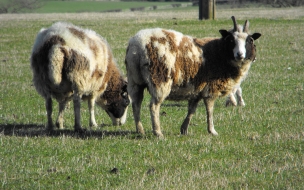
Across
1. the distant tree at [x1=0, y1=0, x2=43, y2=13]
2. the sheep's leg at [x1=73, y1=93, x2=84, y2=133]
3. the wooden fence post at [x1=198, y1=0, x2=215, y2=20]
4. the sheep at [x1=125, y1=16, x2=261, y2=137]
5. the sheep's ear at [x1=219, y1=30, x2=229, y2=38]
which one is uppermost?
the sheep's ear at [x1=219, y1=30, x2=229, y2=38]

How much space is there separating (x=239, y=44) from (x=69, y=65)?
2.95 metres

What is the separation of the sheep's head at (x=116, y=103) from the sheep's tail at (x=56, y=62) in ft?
6.28

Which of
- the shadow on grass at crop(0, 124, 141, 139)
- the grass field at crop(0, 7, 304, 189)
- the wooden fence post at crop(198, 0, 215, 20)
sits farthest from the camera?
the wooden fence post at crop(198, 0, 215, 20)

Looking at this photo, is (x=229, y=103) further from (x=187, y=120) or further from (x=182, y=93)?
(x=182, y=93)

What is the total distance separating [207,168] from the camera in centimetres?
724

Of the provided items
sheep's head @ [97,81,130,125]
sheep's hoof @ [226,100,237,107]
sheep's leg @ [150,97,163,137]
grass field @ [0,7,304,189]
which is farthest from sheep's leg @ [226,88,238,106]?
sheep's leg @ [150,97,163,137]

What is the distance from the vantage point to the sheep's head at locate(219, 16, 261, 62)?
9062mm

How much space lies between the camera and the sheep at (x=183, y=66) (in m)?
8.78

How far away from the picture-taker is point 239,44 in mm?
9102

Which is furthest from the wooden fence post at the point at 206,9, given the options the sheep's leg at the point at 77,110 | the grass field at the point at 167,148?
the sheep's leg at the point at 77,110

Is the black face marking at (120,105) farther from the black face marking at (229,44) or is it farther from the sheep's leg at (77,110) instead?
the black face marking at (229,44)

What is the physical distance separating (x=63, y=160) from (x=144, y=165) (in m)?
1.20

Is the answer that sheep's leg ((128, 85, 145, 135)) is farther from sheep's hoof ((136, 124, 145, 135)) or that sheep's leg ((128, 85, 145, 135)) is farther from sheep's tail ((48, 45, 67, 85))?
sheep's tail ((48, 45, 67, 85))

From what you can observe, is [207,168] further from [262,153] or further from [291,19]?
[291,19]
